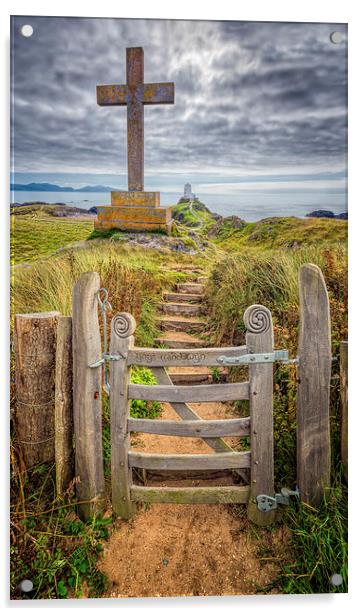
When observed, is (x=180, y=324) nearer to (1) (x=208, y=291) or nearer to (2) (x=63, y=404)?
(1) (x=208, y=291)

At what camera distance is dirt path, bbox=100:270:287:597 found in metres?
2.52

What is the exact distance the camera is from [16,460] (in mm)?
2809

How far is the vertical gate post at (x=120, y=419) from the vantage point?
2.57 m

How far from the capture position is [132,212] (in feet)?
9.62

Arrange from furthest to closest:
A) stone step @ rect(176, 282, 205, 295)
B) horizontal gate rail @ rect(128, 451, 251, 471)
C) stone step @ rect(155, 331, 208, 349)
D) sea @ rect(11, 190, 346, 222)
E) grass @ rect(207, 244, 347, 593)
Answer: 1. stone step @ rect(155, 331, 208, 349)
2. stone step @ rect(176, 282, 205, 295)
3. sea @ rect(11, 190, 346, 222)
4. horizontal gate rail @ rect(128, 451, 251, 471)
5. grass @ rect(207, 244, 347, 593)

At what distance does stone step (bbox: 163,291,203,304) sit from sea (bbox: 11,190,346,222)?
1.24 m

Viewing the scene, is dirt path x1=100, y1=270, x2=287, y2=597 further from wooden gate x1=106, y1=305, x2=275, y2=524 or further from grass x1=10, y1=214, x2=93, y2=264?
grass x1=10, y1=214, x2=93, y2=264

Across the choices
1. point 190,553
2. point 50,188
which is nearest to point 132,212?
point 50,188

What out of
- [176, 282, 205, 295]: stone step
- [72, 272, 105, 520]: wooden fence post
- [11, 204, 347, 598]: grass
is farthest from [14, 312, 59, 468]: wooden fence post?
[176, 282, 205, 295]: stone step

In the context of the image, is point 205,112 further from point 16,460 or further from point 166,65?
point 16,460

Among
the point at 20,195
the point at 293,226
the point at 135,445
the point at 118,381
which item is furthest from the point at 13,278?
the point at 293,226

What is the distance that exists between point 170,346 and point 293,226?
73.9 inches

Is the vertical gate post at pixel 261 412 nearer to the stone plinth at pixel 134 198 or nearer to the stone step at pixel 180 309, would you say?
the stone plinth at pixel 134 198

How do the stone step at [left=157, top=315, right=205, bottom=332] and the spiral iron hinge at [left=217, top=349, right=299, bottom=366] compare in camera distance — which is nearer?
the spiral iron hinge at [left=217, top=349, right=299, bottom=366]
